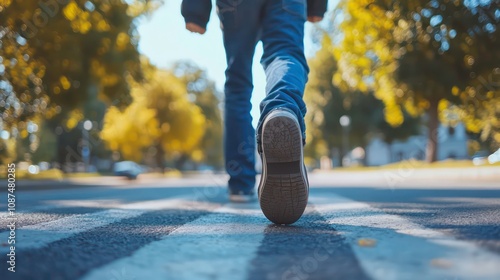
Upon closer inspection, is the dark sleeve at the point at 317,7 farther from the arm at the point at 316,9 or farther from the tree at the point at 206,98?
the tree at the point at 206,98

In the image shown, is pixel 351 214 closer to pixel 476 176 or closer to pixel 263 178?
pixel 263 178

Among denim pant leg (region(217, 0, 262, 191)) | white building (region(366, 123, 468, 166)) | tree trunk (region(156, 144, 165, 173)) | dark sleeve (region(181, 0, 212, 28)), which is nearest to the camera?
denim pant leg (region(217, 0, 262, 191))

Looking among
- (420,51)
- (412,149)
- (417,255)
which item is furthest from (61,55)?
(412,149)

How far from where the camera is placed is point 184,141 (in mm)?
40781

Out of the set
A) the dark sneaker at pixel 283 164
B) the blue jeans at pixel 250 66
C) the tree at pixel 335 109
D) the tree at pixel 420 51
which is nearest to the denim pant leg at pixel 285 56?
the blue jeans at pixel 250 66

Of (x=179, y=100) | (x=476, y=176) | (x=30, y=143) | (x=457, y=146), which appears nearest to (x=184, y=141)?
(x=179, y=100)

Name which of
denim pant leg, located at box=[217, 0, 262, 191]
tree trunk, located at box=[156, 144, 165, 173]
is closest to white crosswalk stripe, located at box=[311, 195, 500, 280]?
denim pant leg, located at box=[217, 0, 262, 191]

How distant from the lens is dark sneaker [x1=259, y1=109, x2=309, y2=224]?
83.1 inches

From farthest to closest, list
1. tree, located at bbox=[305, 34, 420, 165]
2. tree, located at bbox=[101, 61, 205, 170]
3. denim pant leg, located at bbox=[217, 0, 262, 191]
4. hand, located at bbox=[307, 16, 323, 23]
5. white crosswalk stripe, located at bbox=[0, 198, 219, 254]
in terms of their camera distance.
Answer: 1. tree, located at bbox=[305, 34, 420, 165]
2. tree, located at bbox=[101, 61, 205, 170]
3. hand, located at bbox=[307, 16, 323, 23]
4. denim pant leg, located at bbox=[217, 0, 262, 191]
5. white crosswalk stripe, located at bbox=[0, 198, 219, 254]

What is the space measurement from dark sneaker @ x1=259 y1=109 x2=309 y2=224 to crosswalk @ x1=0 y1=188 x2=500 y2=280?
119 millimetres

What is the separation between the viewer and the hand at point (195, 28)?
10.9 feet

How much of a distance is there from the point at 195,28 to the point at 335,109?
36768mm

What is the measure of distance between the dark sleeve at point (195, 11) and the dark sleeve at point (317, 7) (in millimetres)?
734

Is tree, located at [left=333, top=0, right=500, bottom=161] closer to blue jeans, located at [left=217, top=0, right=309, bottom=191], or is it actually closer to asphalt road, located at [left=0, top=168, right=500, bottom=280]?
blue jeans, located at [left=217, top=0, right=309, bottom=191]
